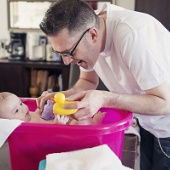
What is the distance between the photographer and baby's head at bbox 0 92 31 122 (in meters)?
0.99

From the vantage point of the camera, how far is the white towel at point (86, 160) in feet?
2.02

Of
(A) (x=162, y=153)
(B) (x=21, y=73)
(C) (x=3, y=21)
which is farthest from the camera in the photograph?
(C) (x=3, y=21)

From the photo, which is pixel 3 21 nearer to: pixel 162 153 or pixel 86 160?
pixel 162 153

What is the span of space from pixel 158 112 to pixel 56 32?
16.3 inches

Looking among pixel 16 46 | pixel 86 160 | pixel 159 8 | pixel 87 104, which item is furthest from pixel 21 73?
pixel 86 160

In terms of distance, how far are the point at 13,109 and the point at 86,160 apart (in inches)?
18.1

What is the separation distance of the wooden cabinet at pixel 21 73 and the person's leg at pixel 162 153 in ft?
5.67

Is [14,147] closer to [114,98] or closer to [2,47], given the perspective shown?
[114,98]

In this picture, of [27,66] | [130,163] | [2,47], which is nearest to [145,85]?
[130,163]

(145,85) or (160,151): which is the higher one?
(145,85)

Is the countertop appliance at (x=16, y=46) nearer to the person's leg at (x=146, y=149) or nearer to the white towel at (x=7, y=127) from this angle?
the person's leg at (x=146, y=149)

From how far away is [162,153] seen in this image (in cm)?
111

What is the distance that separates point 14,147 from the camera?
2.48 feet

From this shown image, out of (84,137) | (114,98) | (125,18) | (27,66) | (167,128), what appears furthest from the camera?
(27,66)
